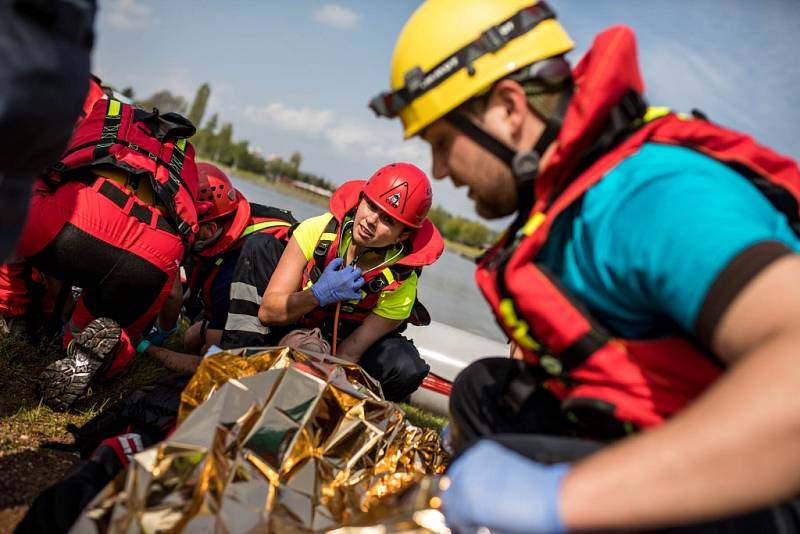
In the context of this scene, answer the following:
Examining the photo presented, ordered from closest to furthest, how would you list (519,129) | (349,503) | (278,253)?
1. (519,129)
2. (349,503)
3. (278,253)

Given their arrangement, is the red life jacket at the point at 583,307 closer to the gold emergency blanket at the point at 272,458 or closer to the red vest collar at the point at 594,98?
the red vest collar at the point at 594,98

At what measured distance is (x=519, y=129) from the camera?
5.57 ft

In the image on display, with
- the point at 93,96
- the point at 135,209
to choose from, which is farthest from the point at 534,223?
the point at 93,96

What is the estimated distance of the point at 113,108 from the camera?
3.51 m

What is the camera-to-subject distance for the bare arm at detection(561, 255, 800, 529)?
100 centimetres

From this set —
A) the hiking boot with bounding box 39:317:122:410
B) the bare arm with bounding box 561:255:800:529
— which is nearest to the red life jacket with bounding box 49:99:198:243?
the hiking boot with bounding box 39:317:122:410

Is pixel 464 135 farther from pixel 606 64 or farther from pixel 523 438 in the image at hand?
pixel 523 438

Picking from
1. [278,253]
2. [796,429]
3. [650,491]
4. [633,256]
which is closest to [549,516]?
[650,491]

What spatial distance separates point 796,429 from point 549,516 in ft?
1.48

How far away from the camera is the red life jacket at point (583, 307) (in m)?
1.41

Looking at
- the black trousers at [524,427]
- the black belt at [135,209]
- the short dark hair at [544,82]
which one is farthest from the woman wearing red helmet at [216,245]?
the short dark hair at [544,82]

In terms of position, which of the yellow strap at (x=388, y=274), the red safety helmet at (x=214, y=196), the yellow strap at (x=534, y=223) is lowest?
the yellow strap at (x=388, y=274)

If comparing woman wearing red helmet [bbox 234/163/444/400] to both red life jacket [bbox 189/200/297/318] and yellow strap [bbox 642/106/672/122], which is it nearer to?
red life jacket [bbox 189/200/297/318]

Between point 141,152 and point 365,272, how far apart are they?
151cm
